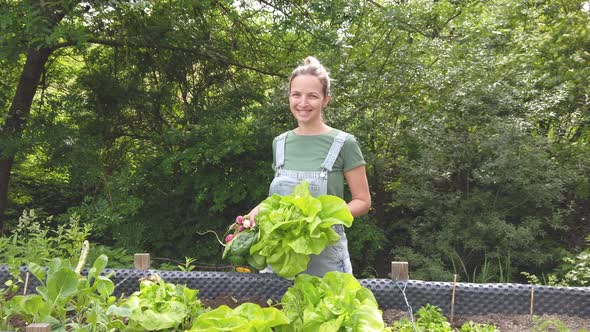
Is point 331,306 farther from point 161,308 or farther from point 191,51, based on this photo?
point 191,51

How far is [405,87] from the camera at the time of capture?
538 centimetres

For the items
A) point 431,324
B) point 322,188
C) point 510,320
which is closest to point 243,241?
point 322,188

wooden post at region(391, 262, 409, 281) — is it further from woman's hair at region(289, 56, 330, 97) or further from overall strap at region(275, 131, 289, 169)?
woman's hair at region(289, 56, 330, 97)

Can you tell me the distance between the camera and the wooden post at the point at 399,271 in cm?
252

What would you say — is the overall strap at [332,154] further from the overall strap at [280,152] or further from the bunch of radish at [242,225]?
the bunch of radish at [242,225]

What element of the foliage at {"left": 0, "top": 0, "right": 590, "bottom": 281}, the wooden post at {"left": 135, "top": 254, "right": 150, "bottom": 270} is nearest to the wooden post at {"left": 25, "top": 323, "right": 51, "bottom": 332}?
the wooden post at {"left": 135, "top": 254, "right": 150, "bottom": 270}

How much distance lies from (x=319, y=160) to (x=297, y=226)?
36cm

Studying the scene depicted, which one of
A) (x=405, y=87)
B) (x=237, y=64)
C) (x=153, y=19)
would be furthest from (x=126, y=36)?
(x=405, y=87)

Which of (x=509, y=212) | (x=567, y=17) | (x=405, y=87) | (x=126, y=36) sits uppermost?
(x=567, y=17)

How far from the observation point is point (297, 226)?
6.68 feet

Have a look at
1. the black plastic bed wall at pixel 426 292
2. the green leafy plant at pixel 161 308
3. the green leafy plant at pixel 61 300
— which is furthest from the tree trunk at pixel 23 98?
the green leafy plant at pixel 161 308

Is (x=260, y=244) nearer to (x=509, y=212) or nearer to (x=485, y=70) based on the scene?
(x=509, y=212)

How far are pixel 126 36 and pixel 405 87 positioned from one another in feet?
8.85

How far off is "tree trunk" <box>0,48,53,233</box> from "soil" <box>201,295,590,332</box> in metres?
3.56
